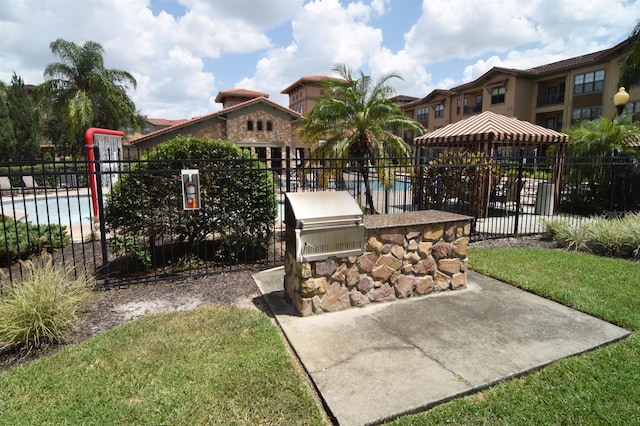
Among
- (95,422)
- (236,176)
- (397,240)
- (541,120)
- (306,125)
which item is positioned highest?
(541,120)

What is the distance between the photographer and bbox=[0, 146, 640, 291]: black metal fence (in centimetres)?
565

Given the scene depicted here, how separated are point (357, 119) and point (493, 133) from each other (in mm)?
3919

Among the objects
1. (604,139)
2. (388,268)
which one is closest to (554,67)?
(604,139)

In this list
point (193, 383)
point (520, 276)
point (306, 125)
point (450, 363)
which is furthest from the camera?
point (306, 125)

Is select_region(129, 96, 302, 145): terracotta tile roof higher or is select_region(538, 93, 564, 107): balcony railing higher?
select_region(538, 93, 564, 107): balcony railing

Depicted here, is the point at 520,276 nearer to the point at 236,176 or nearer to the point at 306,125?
the point at 236,176

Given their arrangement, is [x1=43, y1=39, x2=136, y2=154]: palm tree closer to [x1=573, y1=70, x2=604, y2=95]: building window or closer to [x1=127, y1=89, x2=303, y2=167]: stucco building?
[x1=127, y1=89, x2=303, y2=167]: stucco building

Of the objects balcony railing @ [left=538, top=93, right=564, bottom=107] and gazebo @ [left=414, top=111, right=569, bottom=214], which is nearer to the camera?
gazebo @ [left=414, top=111, right=569, bottom=214]

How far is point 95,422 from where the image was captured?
8.68ft

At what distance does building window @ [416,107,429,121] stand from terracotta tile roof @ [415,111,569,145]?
3514 cm

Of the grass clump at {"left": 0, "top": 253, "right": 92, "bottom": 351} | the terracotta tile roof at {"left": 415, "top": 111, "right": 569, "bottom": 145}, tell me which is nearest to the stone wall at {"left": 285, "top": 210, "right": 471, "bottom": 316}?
the grass clump at {"left": 0, "top": 253, "right": 92, "bottom": 351}

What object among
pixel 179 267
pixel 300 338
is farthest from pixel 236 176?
pixel 300 338

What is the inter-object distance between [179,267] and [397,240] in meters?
3.60

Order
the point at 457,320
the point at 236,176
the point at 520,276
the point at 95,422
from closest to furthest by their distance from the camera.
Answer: the point at 95,422, the point at 457,320, the point at 520,276, the point at 236,176
